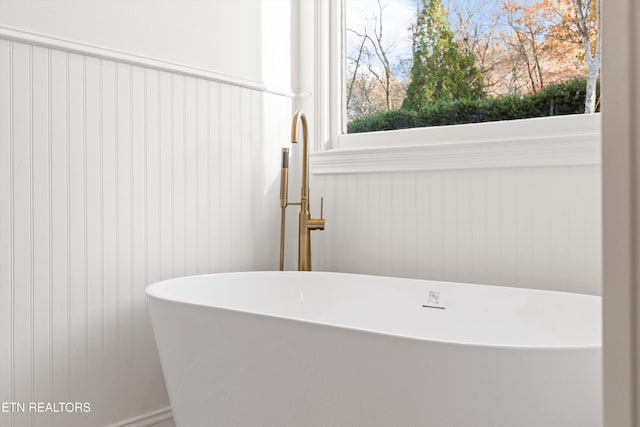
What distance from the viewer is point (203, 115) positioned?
214 cm

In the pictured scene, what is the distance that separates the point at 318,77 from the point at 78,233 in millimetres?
1211

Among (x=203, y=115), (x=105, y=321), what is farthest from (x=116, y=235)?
(x=203, y=115)

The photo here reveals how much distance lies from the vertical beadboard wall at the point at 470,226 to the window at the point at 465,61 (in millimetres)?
269

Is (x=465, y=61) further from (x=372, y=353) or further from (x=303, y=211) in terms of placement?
(x=372, y=353)

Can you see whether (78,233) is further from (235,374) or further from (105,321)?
(235,374)

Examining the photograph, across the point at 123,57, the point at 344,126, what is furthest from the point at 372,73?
the point at 123,57

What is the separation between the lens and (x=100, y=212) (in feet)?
6.00

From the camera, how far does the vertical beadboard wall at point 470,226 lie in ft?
5.84

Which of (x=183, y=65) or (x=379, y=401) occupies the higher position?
(x=183, y=65)

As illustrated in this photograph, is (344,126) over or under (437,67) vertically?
under

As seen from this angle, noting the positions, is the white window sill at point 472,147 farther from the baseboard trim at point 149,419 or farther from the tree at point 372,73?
the baseboard trim at point 149,419

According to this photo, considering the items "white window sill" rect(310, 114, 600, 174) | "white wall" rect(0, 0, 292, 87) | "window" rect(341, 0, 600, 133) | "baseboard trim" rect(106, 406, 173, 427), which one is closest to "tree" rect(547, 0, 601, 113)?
"window" rect(341, 0, 600, 133)

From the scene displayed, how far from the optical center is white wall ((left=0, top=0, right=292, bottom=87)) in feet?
5.65

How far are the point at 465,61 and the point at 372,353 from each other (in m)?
1.39
